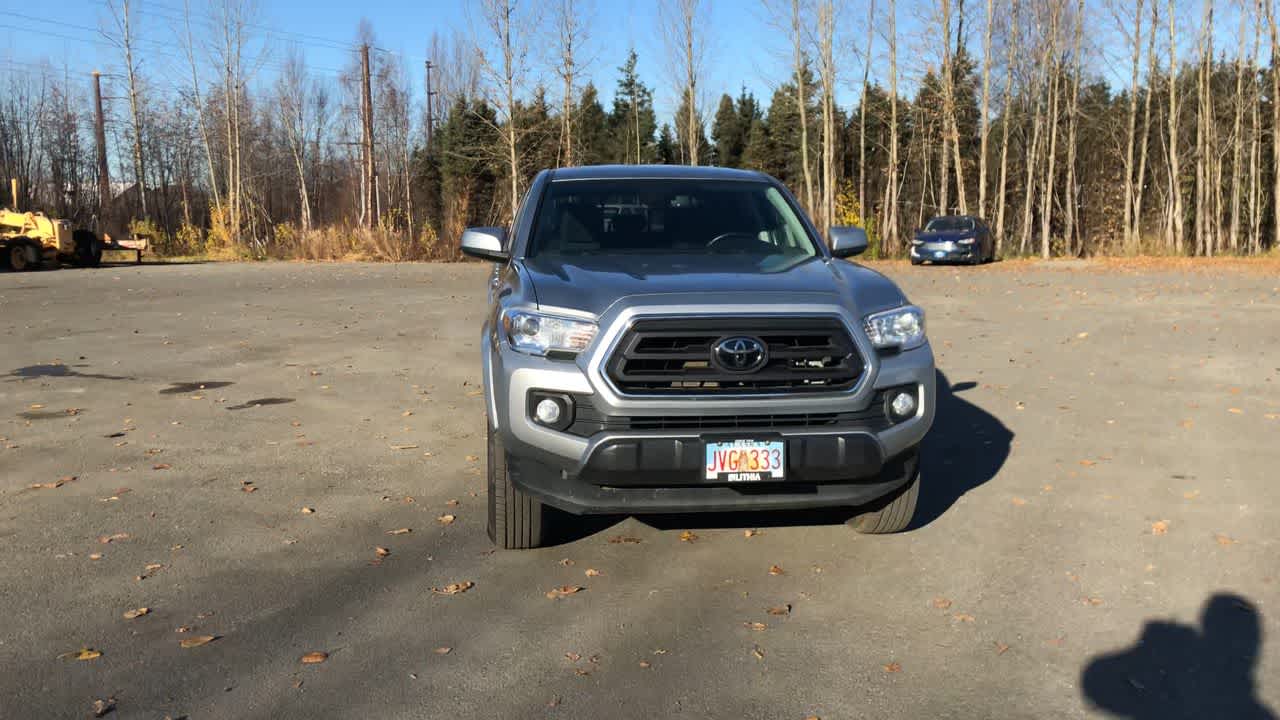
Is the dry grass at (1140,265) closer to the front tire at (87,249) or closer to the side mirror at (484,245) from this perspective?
the front tire at (87,249)

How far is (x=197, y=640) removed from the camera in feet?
13.0

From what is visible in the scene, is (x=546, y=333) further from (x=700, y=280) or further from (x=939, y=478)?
(x=939, y=478)

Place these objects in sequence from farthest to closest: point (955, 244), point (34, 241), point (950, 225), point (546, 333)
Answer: point (950, 225) < point (955, 244) < point (34, 241) < point (546, 333)

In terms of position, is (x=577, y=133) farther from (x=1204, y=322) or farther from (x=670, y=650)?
(x=670, y=650)

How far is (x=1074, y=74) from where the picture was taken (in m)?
41.0

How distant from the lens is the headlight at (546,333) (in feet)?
14.5

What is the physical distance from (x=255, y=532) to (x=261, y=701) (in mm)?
2105

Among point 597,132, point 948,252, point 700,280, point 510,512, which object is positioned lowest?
point 510,512

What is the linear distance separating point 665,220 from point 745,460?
2.06 m

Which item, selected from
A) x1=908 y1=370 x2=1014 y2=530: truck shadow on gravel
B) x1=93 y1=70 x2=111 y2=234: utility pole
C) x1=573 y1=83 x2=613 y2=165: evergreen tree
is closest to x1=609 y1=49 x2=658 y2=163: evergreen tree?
x1=573 y1=83 x2=613 y2=165: evergreen tree

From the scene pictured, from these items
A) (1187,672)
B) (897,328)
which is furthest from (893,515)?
(1187,672)

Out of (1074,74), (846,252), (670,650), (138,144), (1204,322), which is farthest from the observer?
(138,144)

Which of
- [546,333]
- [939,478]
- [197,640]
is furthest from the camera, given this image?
[939,478]

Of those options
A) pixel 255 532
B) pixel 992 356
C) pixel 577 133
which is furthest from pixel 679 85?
pixel 255 532
